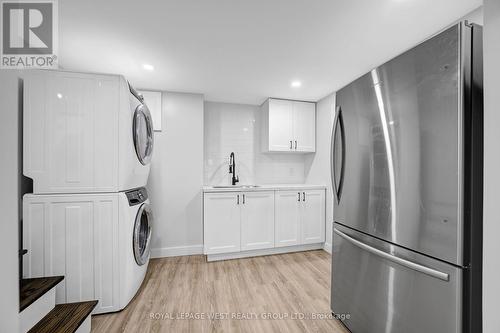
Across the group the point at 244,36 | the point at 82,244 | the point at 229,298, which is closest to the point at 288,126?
the point at 244,36

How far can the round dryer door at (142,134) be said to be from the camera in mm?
1946

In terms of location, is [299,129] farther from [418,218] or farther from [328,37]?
[418,218]

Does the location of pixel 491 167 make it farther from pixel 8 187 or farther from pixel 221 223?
pixel 221 223

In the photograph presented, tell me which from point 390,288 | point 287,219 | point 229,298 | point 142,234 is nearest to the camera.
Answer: point 390,288

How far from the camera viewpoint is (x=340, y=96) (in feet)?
5.35

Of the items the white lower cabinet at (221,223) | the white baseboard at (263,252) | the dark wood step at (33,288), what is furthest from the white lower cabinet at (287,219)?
the dark wood step at (33,288)

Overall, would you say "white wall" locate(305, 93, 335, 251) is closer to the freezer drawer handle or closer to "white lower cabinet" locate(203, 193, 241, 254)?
"white lower cabinet" locate(203, 193, 241, 254)

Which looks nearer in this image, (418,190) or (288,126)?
(418,190)

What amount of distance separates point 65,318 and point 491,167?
260 centimetres

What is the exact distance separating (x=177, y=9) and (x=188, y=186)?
2182 mm

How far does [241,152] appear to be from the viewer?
359 cm

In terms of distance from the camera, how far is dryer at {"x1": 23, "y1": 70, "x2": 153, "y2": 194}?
5.25ft

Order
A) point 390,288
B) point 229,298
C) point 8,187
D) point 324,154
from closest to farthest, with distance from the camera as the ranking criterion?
point 8,187
point 390,288
point 229,298
point 324,154

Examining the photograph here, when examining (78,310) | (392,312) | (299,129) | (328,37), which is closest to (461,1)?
(328,37)
